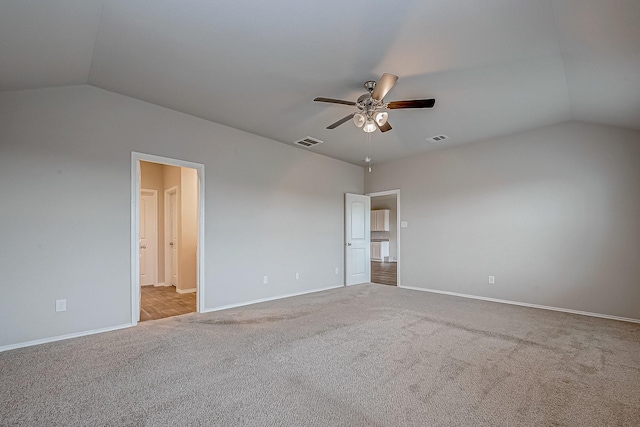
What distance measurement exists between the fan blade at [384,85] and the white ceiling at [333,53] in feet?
0.74

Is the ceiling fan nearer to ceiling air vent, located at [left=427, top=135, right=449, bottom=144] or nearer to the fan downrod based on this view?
the fan downrod

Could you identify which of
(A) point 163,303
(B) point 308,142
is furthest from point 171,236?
(B) point 308,142

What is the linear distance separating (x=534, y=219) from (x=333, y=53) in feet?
13.5

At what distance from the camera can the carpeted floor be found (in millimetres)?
1876

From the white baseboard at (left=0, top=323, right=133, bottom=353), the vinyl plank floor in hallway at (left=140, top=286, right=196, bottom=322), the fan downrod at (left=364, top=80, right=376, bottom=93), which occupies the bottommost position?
the vinyl plank floor in hallway at (left=140, top=286, right=196, bottom=322)

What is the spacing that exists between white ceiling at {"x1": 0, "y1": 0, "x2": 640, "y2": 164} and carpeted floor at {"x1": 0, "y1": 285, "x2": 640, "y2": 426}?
264 centimetres

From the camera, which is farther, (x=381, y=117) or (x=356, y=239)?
(x=356, y=239)

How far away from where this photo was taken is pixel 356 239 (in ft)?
21.7

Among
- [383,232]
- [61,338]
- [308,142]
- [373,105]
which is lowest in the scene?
[61,338]

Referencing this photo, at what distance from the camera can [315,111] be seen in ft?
12.9

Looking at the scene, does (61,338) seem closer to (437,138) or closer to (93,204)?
(93,204)

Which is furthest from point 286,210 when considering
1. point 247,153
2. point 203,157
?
point 203,157

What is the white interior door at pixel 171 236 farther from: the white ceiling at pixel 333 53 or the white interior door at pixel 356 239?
the white interior door at pixel 356 239

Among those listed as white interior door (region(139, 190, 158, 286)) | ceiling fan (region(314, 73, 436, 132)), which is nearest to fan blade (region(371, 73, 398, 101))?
ceiling fan (region(314, 73, 436, 132))
